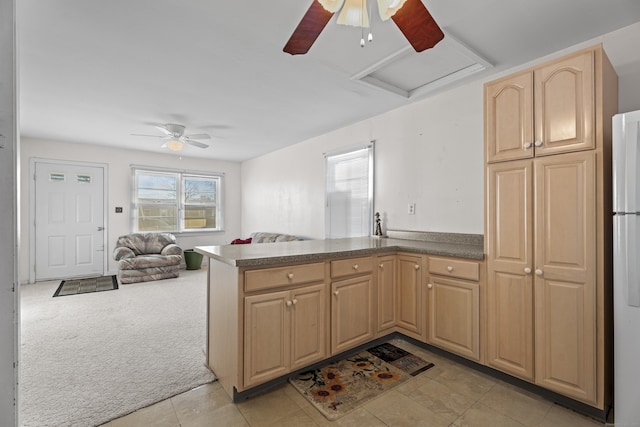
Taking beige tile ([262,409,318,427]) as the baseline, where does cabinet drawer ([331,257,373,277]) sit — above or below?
above

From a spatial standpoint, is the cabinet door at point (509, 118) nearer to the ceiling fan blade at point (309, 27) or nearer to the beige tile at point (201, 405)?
the ceiling fan blade at point (309, 27)

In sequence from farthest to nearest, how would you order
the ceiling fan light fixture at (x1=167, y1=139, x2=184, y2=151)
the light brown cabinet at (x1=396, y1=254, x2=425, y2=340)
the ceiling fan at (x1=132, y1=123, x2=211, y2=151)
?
the ceiling fan light fixture at (x1=167, y1=139, x2=184, y2=151)
the ceiling fan at (x1=132, y1=123, x2=211, y2=151)
the light brown cabinet at (x1=396, y1=254, x2=425, y2=340)

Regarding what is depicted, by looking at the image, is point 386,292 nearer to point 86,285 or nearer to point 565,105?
point 565,105

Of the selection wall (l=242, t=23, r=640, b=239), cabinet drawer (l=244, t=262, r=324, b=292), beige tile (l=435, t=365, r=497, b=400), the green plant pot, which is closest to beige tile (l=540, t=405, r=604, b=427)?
beige tile (l=435, t=365, r=497, b=400)

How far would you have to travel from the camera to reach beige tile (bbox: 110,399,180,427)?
1725 mm

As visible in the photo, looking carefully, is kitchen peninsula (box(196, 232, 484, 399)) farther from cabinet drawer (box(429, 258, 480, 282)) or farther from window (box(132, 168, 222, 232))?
window (box(132, 168, 222, 232))

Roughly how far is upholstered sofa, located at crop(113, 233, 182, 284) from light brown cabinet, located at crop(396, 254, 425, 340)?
448cm

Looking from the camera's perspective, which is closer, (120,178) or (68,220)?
(68,220)

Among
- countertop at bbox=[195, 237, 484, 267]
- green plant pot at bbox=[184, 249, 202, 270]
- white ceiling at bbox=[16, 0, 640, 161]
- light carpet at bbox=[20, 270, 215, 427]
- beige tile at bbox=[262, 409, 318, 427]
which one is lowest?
beige tile at bbox=[262, 409, 318, 427]

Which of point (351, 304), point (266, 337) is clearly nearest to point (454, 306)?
point (351, 304)

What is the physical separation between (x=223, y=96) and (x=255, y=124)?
101 centimetres

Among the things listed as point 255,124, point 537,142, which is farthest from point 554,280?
point 255,124

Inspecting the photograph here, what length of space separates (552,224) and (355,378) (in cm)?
169

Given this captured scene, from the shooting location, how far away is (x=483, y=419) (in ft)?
5.77
